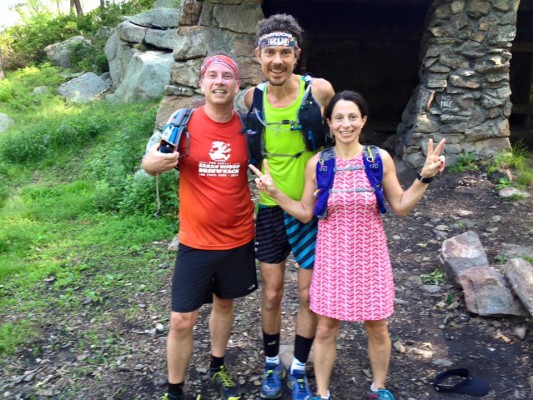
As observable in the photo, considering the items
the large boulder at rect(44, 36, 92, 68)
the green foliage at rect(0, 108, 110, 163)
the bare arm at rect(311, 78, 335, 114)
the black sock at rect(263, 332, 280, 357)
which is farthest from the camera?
the large boulder at rect(44, 36, 92, 68)

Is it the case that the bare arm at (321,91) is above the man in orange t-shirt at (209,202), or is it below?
above

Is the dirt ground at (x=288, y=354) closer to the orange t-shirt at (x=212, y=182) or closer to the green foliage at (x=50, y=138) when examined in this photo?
the orange t-shirt at (x=212, y=182)

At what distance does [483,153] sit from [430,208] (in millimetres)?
1430

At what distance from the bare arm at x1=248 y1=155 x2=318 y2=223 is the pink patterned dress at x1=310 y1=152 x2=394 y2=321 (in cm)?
12

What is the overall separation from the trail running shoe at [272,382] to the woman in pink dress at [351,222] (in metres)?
0.61

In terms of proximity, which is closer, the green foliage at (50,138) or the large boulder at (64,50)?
the green foliage at (50,138)

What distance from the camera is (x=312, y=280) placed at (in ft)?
8.50

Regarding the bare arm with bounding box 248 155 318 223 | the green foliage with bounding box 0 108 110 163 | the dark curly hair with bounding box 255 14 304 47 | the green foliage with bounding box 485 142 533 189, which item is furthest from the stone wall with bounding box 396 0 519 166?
the green foliage with bounding box 0 108 110 163

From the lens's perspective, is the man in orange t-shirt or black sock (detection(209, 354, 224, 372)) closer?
the man in orange t-shirt

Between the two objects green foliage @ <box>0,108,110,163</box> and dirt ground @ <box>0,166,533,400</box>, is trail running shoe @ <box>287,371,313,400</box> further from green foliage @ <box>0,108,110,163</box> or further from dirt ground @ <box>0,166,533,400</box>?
green foliage @ <box>0,108,110,163</box>

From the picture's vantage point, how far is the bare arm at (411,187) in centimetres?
237

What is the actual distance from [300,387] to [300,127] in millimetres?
1454

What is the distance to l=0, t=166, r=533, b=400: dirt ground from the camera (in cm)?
295

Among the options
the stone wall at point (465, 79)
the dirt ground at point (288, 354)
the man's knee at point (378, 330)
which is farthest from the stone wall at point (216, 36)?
the man's knee at point (378, 330)
